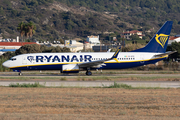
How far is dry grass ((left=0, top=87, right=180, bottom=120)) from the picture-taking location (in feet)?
45.9

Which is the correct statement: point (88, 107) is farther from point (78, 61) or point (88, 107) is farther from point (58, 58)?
point (58, 58)

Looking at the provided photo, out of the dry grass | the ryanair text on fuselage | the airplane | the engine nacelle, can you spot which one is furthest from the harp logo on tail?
the dry grass

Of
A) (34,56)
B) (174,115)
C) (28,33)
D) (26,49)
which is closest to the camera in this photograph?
(174,115)

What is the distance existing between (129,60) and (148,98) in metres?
21.9

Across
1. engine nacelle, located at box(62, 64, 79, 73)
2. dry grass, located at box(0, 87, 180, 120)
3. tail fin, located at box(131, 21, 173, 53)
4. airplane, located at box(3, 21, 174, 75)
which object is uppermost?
tail fin, located at box(131, 21, 173, 53)

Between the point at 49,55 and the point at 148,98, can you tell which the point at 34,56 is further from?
the point at 148,98

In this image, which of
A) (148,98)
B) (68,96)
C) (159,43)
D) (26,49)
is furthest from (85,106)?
(26,49)

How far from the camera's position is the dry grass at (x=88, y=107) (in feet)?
45.9

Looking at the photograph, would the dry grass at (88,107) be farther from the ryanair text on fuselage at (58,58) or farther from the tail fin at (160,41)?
the tail fin at (160,41)

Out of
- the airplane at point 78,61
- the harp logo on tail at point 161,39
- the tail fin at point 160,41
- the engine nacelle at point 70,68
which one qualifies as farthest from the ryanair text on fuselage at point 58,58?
the harp logo on tail at point 161,39

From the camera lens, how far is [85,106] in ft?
53.6

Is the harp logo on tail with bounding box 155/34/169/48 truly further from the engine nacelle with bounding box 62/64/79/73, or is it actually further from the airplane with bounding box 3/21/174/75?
the engine nacelle with bounding box 62/64/79/73

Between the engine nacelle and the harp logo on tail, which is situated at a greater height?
the harp logo on tail

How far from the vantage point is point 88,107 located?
16.1m
